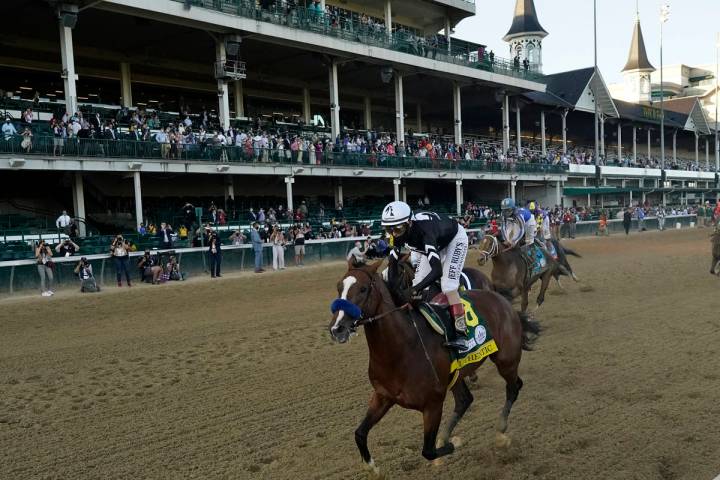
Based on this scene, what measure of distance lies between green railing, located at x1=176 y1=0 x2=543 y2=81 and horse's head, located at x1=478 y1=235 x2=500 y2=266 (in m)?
18.8

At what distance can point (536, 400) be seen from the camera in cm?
679

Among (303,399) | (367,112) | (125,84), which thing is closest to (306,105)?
(367,112)

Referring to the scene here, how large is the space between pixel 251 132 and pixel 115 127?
6.39m

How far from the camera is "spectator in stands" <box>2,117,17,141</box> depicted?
18.4m

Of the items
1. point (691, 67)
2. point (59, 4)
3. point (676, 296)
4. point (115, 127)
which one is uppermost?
point (691, 67)

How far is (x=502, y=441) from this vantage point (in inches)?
216

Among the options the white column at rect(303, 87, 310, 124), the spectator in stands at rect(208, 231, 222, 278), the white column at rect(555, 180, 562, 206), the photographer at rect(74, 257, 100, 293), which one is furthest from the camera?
the white column at rect(555, 180, 562, 206)

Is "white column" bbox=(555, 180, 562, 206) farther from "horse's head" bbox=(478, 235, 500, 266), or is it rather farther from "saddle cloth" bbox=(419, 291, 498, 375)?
"saddle cloth" bbox=(419, 291, 498, 375)

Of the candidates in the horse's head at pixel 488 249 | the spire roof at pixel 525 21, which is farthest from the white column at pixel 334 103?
the spire roof at pixel 525 21

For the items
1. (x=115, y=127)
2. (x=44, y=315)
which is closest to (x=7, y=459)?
(x=44, y=315)

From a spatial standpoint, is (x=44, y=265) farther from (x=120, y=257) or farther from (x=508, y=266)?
(x=508, y=266)

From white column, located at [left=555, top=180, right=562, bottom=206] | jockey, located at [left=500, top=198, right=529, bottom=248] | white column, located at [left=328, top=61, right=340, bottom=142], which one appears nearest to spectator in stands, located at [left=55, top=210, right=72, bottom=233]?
white column, located at [left=328, top=61, right=340, bottom=142]

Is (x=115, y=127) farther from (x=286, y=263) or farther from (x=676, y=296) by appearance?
(x=676, y=296)

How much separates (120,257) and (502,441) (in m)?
14.4
